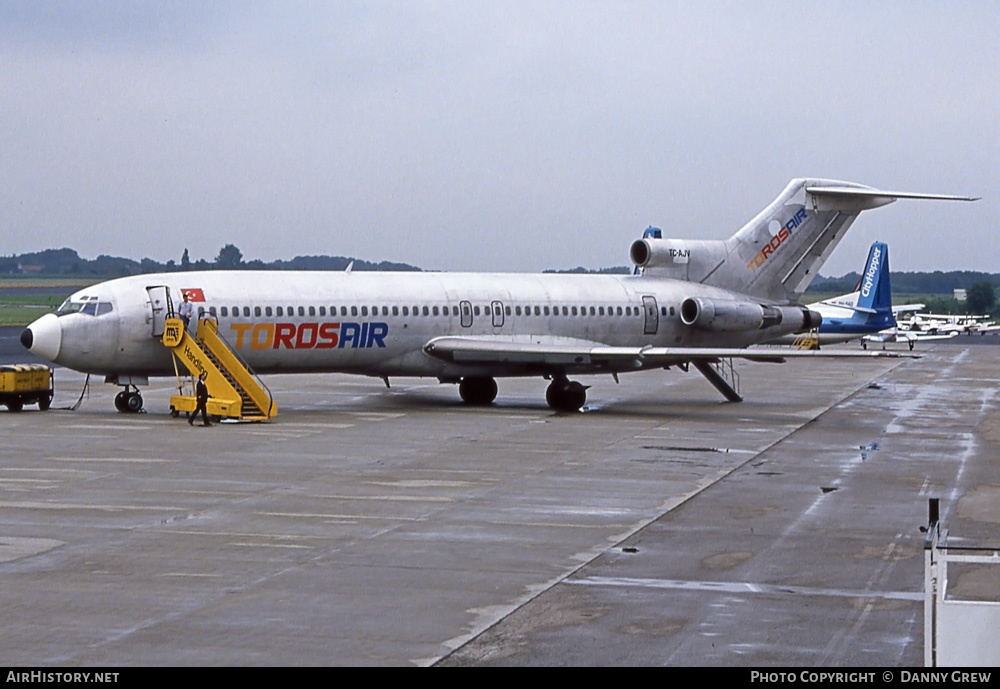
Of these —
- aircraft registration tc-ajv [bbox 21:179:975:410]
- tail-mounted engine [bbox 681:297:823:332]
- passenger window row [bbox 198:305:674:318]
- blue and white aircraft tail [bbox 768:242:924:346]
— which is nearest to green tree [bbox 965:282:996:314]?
blue and white aircraft tail [bbox 768:242:924:346]

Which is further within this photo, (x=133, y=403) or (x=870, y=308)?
(x=870, y=308)

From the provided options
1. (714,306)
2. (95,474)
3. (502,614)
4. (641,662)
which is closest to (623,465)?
(95,474)

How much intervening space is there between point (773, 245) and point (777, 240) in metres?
0.19

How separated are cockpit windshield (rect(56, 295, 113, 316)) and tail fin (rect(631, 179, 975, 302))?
16.1 metres

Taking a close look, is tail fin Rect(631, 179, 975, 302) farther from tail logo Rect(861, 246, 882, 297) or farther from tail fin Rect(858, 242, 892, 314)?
tail logo Rect(861, 246, 882, 297)

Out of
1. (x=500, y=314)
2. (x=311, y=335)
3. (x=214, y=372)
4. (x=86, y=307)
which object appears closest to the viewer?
(x=214, y=372)

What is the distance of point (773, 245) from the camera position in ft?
138

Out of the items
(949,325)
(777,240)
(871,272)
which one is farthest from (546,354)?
(949,325)

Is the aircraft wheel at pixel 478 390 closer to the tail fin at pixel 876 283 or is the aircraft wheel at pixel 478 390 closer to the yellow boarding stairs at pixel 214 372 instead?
the yellow boarding stairs at pixel 214 372

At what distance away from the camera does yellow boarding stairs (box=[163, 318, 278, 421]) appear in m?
31.9

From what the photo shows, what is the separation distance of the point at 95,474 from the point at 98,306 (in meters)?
10.3

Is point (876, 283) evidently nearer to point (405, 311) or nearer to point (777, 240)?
point (777, 240)

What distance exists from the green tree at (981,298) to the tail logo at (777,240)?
12886cm
